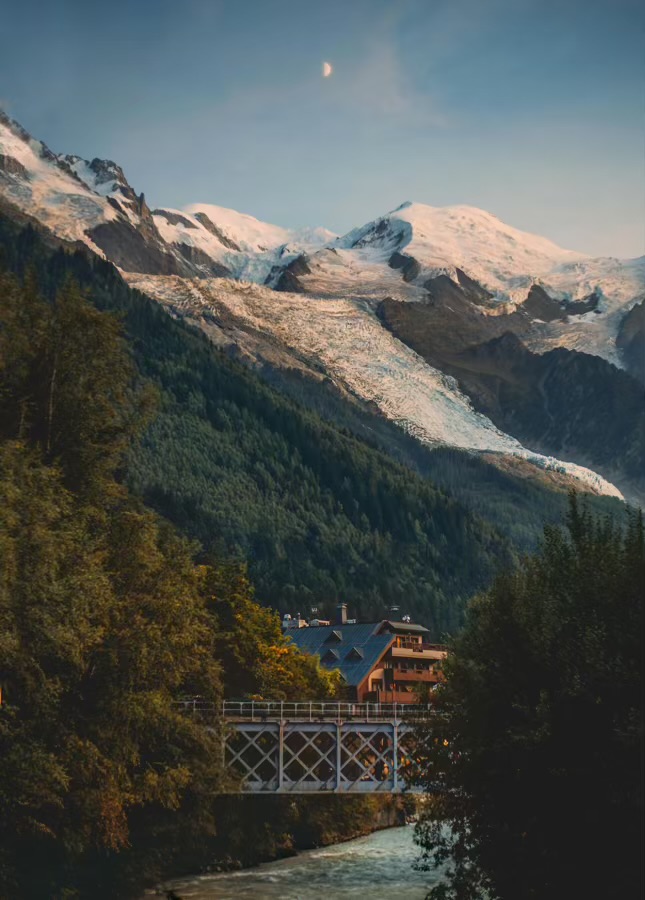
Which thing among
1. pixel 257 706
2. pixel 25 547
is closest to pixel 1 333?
pixel 25 547

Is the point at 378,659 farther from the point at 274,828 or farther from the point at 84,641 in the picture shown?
the point at 84,641

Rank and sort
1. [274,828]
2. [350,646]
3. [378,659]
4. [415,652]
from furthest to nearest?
[350,646] → [415,652] → [378,659] → [274,828]

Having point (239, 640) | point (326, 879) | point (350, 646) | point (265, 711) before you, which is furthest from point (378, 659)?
point (326, 879)

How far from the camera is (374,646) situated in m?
181

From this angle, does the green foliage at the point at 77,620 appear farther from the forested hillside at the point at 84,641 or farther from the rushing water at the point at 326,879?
the rushing water at the point at 326,879

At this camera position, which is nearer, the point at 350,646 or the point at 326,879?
the point at 326,879

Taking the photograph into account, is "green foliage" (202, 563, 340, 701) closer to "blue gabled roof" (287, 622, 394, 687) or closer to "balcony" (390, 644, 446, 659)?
"blue gabled roof" (287, 622, 394, 687)

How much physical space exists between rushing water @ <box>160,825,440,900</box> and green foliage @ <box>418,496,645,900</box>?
2951 centimetres

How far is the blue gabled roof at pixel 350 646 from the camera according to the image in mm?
177962

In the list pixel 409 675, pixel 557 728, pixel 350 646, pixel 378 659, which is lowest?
pixel 557 728

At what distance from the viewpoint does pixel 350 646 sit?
186 meters

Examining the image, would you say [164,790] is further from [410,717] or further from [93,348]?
[93,348]

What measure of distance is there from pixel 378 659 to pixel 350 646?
8.91 m

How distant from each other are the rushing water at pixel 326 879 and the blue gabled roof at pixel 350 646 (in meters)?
69.2
